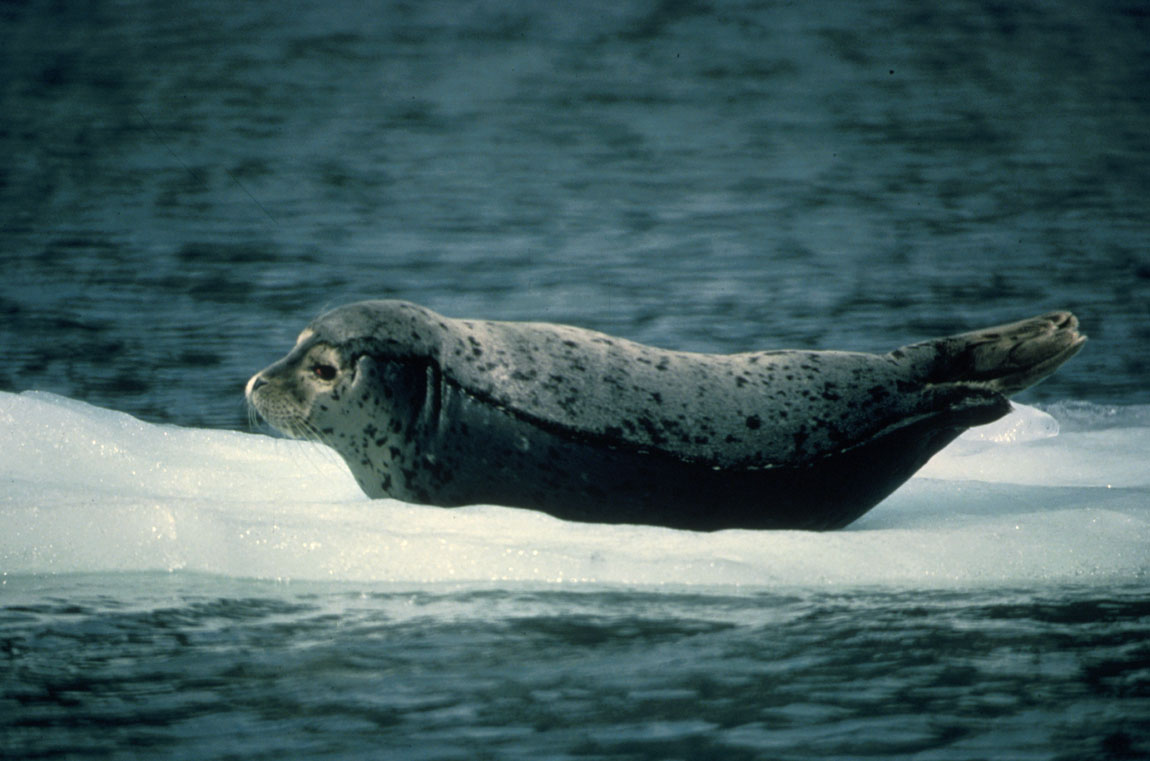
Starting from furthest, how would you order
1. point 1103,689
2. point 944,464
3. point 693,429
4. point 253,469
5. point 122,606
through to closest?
1. point 944,464
2. point 253,469
3. point 693,429
4. point 122,606
5. point 1103,689

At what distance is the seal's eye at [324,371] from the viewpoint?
274 centimetres

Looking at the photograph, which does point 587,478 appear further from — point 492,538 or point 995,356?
point 995,356

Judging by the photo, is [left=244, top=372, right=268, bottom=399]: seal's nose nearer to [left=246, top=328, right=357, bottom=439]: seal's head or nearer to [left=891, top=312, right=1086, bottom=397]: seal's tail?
[left=246, top=328, right=357, bottom=439]: seal's head

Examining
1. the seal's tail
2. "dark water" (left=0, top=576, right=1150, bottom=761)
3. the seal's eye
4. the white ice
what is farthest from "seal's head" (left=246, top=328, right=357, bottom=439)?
the seal's tail

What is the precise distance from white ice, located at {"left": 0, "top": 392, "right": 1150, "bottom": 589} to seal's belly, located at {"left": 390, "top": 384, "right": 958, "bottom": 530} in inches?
3.1

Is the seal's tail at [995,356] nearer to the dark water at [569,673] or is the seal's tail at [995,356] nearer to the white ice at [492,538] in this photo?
the white ice at [492,538]

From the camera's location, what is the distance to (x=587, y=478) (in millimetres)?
2656

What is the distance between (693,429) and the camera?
8.75 ft

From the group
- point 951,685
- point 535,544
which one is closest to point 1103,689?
point 951,685

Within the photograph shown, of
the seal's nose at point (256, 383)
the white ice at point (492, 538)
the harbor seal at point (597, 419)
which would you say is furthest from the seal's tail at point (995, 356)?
the seal's nose at point (256, 383)

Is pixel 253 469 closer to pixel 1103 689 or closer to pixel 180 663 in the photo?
pixel 180 663

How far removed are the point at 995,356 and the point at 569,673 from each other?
156 cm

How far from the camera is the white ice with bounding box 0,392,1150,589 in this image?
7.63ft

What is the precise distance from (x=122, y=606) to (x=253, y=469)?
131 cm
